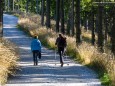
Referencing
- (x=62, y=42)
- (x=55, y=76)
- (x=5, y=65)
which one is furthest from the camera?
(x=62, y=42)

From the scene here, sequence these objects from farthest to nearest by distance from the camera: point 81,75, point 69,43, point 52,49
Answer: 1. point 52,49
2. point 69,43
3. point 81,75

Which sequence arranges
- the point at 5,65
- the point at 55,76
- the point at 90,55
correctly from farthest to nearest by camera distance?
the point at 90,55
the point at 55,76
the point at 5,65

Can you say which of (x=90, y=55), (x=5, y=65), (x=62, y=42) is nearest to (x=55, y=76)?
(x=5, y=65)

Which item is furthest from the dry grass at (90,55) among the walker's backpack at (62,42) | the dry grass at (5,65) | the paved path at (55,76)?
the dry grass at (5,65)

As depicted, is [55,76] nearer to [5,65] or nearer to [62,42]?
[5,65]

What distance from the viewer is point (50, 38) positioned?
42.2 m

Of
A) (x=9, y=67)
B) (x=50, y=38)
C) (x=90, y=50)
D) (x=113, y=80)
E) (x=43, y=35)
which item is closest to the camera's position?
(x=113, y=80)

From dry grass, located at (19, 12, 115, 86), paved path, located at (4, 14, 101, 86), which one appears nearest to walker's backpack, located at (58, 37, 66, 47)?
paved path, located at (4, 14, 101, 86)

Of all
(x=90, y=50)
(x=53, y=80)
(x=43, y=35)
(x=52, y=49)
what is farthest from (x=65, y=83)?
(x=43, y=35)

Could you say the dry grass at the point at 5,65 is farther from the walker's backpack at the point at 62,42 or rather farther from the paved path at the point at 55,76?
the walker's backpack at the point at 62,42

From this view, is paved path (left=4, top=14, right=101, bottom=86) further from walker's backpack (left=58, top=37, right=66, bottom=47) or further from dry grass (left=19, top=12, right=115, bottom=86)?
walker's backpack (left=58, top=37, right=66, bottom=47)

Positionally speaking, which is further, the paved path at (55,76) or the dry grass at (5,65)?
the paved path at (55,76)

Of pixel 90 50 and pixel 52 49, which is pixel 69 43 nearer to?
pixel 52 49

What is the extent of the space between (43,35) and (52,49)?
7.96 metres
